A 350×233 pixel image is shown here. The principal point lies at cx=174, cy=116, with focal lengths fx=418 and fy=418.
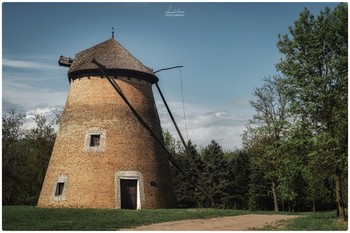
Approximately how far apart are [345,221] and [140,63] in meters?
14.4

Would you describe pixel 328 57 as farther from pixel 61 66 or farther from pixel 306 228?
pixel 61 66

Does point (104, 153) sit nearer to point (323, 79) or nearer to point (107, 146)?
point (107, 146)

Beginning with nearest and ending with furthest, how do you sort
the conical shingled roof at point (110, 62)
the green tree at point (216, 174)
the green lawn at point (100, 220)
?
the green lawn at point (100, 220) < the conical shingled roof at point (110, 62) < the green tree at point (216, 174)

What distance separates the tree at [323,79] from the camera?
15844mm

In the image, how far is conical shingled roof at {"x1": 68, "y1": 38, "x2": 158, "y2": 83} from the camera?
23.5 meters

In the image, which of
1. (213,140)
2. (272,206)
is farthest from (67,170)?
(272,206)

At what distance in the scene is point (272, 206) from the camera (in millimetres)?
39062

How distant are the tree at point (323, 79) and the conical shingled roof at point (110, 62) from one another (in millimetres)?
9260

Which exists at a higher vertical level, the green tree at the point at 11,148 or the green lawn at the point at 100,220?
the green tree at the point at 11,148

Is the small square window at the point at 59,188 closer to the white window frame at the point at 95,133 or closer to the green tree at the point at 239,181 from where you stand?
the white window frame at the point at 95,133

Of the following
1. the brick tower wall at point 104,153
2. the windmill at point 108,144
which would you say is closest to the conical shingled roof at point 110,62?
the windmill at point 108,144

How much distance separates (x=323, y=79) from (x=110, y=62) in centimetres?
1227

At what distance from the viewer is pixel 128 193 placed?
22.5 m

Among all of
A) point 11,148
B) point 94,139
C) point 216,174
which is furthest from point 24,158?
point 216,174
